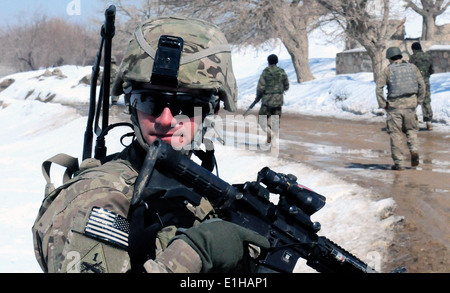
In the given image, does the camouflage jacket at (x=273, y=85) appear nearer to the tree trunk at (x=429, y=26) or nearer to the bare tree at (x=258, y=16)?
the bare tree at (x=258, y=16)

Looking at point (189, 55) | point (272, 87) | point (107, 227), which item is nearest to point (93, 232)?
point (107, 227)

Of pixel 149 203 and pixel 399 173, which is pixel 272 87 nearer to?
pixel 399 173

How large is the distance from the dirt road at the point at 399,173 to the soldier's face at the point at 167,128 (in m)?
3.89

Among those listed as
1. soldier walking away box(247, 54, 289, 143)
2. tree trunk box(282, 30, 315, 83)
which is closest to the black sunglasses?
soldier walking away box(247, 54, 289, 143)

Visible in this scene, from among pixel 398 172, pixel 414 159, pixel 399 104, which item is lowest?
pixel 398 172

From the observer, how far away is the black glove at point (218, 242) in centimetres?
170

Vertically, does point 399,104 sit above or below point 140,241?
below

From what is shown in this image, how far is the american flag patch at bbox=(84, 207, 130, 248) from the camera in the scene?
5.64 feet

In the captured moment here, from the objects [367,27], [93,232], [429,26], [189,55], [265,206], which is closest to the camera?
[93,232]

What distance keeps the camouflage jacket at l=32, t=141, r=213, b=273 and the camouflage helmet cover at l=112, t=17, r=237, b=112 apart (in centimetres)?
41

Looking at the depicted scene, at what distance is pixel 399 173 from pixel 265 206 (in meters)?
7.86

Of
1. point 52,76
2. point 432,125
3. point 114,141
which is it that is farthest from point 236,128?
point 52,76

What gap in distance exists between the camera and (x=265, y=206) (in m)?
2.03
